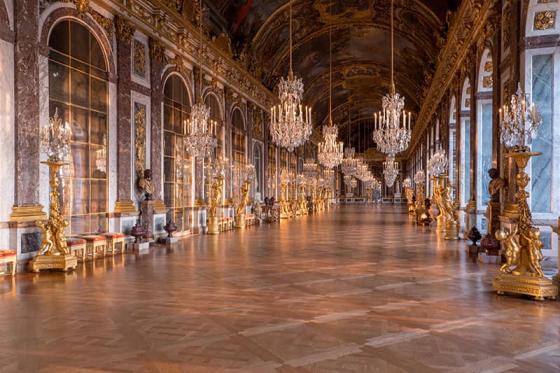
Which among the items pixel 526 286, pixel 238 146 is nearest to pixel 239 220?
pixel 238 146

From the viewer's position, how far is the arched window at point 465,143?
43.5 ft

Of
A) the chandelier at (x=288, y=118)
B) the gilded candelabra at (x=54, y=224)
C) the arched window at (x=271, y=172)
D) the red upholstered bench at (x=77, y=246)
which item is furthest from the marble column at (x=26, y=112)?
the arched window at (x=271, y=172)

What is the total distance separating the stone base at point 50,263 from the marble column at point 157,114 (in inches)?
178

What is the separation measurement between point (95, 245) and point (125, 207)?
1.73 m

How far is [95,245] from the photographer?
336 inches

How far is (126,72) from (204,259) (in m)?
4.88

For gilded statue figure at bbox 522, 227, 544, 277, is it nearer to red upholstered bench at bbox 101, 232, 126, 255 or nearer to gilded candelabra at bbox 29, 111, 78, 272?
gilded candelabra at bbox 29, 111, 78, 272

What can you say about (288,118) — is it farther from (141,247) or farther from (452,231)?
(452,231)

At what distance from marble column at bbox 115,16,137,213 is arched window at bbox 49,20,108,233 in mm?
379

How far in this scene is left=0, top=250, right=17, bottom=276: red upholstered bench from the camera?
21.6 feet

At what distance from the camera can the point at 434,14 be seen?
17.0 meters

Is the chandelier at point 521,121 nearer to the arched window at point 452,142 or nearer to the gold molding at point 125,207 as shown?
the gold molding at point 125,207

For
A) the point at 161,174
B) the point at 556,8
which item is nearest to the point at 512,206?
the point at 556,8

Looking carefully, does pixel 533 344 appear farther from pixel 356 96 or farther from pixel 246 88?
pixel 356 96
